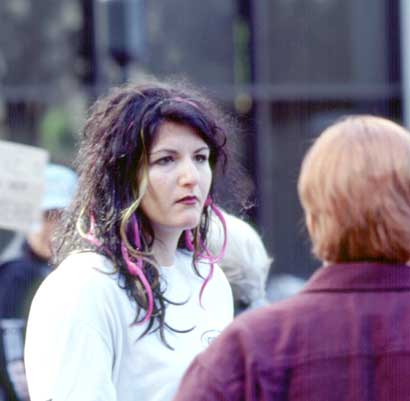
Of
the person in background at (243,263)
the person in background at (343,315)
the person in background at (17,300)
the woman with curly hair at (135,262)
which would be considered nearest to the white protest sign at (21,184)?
the person in background at (17,300)

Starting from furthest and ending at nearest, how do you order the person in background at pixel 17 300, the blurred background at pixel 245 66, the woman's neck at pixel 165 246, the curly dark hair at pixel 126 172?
the blurred background at pixel 245 66, the person in background at pixel 17 300, the woman's neck at pixel 165 246, the curly dark hair at pixel 126 172

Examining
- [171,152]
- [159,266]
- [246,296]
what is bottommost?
[246,296]

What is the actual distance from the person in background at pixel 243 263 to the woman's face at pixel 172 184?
0.77 metres

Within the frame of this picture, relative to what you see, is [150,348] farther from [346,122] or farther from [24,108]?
[24,108]

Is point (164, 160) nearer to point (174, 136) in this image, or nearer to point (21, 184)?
point (174, 136)

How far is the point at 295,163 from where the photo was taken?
10.5m

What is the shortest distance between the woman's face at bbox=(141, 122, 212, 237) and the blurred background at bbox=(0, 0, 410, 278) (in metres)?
6.57

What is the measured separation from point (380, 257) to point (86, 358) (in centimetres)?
76

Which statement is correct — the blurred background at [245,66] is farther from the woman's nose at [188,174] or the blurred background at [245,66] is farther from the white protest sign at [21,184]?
the woman's nose at [188,174]

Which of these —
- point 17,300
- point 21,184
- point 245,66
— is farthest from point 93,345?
point 245,66

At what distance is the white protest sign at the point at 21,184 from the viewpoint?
5.20 meters

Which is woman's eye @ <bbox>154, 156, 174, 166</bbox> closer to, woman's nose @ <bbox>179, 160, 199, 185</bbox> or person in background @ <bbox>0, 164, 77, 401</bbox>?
woman's nose @ <bbox>179, 160, 199, 185</bbox>

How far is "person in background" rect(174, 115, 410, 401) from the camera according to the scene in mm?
2387

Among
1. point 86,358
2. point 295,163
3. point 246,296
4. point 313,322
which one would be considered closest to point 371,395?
point 313,322
